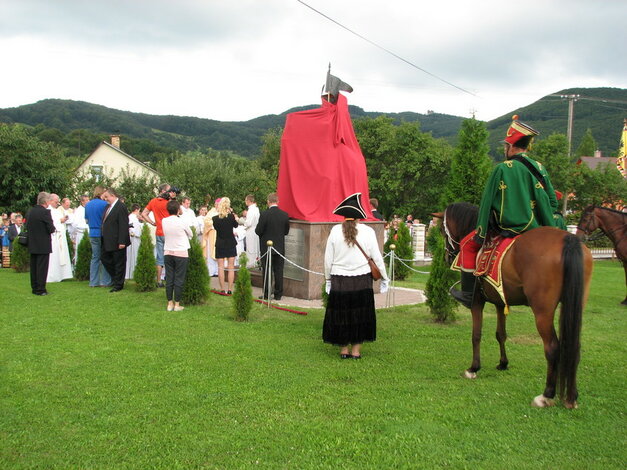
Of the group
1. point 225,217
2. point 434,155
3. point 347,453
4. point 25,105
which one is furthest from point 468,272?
point 25,105

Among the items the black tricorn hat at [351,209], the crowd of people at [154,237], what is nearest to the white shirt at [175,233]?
the crowd of people at [154,237]

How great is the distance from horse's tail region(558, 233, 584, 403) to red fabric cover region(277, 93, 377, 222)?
651cm

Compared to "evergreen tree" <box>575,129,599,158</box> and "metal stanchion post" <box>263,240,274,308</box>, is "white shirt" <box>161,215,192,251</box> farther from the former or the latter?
"evergreen tree" <box>575,129,599,158</box>

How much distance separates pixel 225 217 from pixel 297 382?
224 inches

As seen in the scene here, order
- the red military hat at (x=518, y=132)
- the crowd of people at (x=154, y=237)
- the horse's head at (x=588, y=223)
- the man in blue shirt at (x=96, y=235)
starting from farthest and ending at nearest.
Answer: the horse's head at (x=588, y=223)
the man in blue shirt at (x=96, y=235)
the crowd of people at (x=154, y=237)
the red military hat at (x=518, y=132)

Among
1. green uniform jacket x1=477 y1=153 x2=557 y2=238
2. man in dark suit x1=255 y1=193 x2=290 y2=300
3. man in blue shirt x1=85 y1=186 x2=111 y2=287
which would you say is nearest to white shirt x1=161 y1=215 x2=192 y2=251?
man in dark suit x1=255 y1=193 x2=290 y2=300

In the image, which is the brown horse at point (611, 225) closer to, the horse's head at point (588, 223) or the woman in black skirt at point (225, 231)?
the horse's head at point (588, 223)

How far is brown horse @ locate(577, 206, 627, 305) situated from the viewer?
1172cm

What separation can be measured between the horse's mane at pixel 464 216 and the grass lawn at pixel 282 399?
1663 mm

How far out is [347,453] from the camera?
3.94 m

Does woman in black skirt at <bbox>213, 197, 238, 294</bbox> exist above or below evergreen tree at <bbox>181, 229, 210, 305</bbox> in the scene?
above

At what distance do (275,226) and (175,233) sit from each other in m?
2.10

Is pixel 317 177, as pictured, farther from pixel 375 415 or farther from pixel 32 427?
pixel 32 427

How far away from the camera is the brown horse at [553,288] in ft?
15.4
